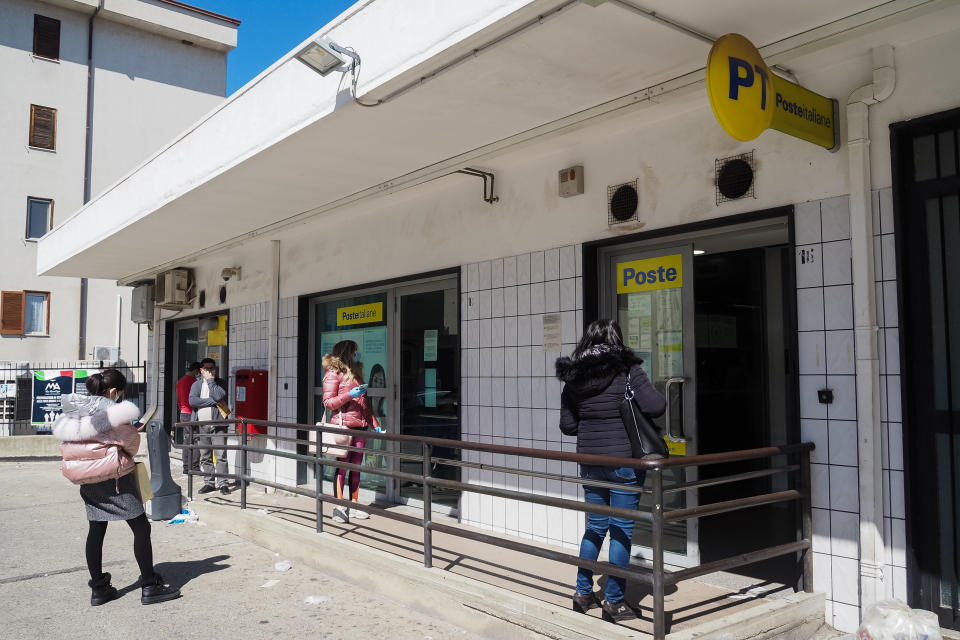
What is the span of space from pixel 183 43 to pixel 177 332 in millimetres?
13523

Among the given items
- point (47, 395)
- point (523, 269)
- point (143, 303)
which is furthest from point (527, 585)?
point (47, 395)

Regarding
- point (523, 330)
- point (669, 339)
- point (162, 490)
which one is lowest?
point (162, 490)

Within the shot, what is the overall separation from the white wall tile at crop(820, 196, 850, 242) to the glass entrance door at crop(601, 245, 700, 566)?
3.45 feet

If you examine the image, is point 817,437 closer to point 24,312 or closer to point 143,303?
point 143,303

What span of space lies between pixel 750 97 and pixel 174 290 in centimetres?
1015

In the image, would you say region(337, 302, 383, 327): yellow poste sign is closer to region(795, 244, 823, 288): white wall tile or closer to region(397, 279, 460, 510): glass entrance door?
region(397, 279, 460, 510): glass entrance door

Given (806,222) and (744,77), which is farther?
(806,222)

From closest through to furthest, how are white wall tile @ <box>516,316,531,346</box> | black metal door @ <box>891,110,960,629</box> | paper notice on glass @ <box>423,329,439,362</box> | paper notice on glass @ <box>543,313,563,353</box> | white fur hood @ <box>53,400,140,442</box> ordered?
black metal door @ <box>891,110,960,629</box>, white fur hood @ <box>53,400,140,442</box>, paper notice on glass @ <box>543,313,563,353</box>, white wall tile @ <box>516,316,531,346</box>, paper notice on glass @ <box>423,329,439,362</box>

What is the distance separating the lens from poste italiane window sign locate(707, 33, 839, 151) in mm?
3430

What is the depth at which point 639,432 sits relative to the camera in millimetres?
4000

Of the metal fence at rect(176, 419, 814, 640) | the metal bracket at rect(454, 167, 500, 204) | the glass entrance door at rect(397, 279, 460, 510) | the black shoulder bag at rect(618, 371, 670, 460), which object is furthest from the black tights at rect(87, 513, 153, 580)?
the metal bracket at rect(454, 167, 500, 204)

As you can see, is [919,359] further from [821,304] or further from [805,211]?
[805,211]

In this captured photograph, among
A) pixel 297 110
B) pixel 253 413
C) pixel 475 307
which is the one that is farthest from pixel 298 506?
pixel 297 110

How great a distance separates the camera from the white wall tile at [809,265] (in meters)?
4.35
